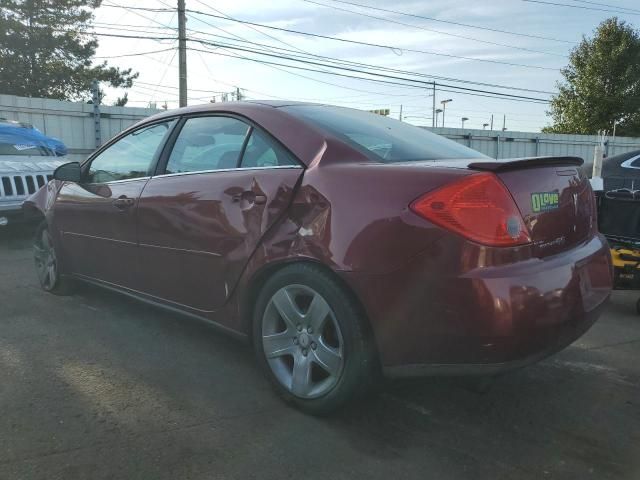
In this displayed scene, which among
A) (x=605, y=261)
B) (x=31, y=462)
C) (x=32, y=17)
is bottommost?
(x=31, y=462)

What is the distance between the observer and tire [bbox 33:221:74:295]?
4.68 m

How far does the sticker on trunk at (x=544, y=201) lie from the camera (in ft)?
7.87

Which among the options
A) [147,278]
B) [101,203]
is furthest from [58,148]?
[147,278]

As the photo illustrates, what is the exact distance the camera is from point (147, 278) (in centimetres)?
358

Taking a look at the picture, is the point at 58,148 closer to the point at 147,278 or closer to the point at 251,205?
the point at 147,278

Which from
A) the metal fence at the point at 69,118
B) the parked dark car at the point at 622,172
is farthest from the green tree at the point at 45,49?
the parked dark car at the point at 622,172

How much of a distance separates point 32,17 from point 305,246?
36220mm

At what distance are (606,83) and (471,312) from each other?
1286 inches

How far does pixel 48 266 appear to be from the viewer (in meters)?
4.80

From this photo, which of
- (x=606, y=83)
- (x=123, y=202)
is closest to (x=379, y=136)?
(x=123, y=202)

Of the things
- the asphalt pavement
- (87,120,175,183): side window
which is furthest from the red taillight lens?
(87,120,175,183): side window

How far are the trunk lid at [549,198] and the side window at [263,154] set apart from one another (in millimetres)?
956

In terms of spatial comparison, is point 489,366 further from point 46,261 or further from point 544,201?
point 46,261

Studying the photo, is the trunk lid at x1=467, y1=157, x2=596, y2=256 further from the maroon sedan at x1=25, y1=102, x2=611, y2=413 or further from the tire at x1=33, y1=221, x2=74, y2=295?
the tire at x1=33, y1=221, x2=74, y2=295
